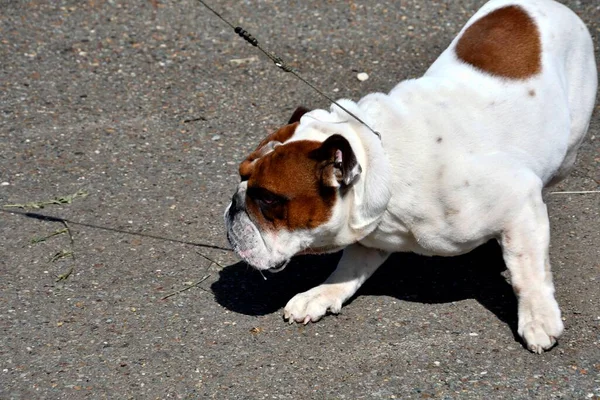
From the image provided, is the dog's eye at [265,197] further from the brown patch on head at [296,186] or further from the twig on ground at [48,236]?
the twig on ground at [48,236]

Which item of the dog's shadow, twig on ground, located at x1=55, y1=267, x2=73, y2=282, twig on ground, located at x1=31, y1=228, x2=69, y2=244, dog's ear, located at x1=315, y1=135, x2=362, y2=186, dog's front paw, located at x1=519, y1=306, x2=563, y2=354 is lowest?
twig on ground, located at x1=31, y1=228, x2=69, y2=244

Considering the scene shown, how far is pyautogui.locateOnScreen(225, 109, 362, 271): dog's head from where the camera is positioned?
4098 millimetres

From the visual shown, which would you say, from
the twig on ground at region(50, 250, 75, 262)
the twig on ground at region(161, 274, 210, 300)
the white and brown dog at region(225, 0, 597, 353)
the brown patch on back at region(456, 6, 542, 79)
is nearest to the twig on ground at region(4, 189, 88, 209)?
the twig on ground at region(50, 250, 75, 262)

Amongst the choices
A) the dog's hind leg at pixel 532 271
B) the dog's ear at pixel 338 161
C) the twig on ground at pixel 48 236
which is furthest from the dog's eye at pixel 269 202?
the twig on ground at pixel 48 236

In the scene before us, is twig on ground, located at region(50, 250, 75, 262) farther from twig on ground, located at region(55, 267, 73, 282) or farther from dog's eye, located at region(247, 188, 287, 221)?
dog's eye, located at region(247, 188, 287, 221)

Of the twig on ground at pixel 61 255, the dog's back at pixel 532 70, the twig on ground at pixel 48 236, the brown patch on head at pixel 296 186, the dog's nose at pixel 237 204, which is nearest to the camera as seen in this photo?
the brown patch on head at pixel 296 186

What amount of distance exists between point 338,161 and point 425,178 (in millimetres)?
430

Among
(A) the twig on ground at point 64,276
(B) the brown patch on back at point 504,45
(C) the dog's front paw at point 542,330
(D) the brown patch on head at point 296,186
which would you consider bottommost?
(A) the twig on ground at point 64,276

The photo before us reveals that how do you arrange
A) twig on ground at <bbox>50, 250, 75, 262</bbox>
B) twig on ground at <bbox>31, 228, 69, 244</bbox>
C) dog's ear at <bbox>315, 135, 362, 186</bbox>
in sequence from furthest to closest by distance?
twig on ground at <bbox>31, 228, 69, 244</bbox> → twig on ground at <bbox>50, 250, 75, 262</bbox> → dog's ear at <bbox>315, 135, 362, 186</bbox>

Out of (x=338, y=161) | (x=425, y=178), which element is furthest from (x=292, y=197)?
(x=425, y=178)

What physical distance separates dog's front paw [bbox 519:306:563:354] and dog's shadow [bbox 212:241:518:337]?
0.30 m

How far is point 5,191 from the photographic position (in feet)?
19.3

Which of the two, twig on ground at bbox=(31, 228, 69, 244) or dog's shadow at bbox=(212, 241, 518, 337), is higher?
dog's shadow at bbox=(212, 241, 518, 337)

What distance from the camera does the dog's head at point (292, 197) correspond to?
4098mm
